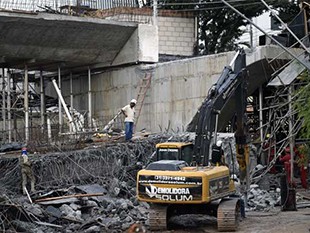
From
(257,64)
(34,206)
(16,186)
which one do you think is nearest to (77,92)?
(257,64)

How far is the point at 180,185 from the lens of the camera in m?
18.2

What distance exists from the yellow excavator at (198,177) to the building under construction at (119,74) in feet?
18.1

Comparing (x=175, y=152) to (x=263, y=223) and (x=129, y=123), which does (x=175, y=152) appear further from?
(x=129, y=123)

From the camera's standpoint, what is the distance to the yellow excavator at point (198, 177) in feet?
59.6

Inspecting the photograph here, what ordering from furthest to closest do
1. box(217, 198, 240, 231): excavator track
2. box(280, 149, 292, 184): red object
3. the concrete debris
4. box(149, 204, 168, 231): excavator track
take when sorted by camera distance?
box(280, 149, 292, 184): red object < the concrete debris < box(149, 204, 168, 231): excavator track < box(217, 198, 240, 231): excavator track

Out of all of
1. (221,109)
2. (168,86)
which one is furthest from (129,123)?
(221,109)

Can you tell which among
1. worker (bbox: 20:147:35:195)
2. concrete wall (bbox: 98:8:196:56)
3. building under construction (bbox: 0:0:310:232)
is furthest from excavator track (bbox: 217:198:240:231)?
concrete wall (bbox: 98:8:196:56)

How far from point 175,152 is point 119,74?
1639 cm

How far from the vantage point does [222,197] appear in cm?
1934

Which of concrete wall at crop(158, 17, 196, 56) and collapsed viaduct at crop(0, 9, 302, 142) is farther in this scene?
concrete wall at crop(158, 17, 196, 56)

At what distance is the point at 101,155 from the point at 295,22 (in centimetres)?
1086

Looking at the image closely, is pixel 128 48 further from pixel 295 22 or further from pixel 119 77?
pixel 295 22

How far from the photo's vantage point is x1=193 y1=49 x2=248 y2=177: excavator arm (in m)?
19.3

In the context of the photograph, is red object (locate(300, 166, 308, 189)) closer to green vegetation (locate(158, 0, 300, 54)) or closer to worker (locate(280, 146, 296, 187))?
worker (locate(280, 146, 296, 187))
